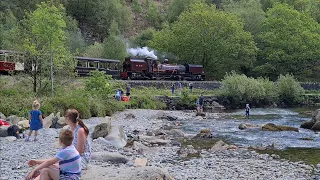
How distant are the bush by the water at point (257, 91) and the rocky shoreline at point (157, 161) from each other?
25.9 metres

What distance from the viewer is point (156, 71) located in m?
53.6

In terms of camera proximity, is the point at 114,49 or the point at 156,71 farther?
the point at 114,49

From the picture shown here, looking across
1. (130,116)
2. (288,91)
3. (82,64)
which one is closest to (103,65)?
(82,64)

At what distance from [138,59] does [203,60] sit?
1639 centimetres

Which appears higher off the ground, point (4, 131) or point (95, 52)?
point (95, 52)

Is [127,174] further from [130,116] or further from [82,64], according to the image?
[82,64]

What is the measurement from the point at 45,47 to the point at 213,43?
36033 mm

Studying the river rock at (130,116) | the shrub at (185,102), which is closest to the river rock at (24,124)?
the river rock at (130,116)

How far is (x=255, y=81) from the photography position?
47.8m

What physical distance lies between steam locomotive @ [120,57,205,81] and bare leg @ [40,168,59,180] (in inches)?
1717

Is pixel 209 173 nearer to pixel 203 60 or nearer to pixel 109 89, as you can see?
pixel 109 89

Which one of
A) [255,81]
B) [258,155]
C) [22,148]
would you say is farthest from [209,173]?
[255,81]

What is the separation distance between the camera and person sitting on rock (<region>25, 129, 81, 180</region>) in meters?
7.30

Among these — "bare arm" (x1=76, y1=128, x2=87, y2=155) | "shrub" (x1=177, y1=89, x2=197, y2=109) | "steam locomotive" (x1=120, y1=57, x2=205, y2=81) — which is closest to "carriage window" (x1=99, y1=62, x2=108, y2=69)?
"steam locomotive" (x1=120, y1=57, x2=205, y2=81)
